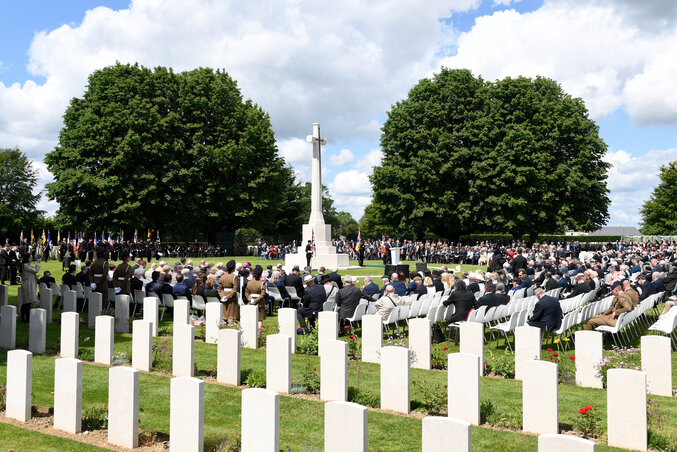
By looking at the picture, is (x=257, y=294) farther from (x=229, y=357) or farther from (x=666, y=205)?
(x=666, y=205)

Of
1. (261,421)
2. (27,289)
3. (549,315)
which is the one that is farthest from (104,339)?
(549,315)

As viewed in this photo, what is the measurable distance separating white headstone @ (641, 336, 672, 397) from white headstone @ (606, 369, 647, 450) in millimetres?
2434

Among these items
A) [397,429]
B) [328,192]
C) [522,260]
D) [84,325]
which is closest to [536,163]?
[522,260]

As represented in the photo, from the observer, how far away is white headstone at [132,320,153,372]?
30.2 feet

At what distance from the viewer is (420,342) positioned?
9.63m

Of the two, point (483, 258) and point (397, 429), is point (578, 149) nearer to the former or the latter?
point (483, 258)

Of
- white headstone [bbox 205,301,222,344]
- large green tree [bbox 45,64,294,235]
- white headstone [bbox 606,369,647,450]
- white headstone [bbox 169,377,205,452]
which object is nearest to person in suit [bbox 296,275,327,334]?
white headstone [bbox 205,301,222,344]

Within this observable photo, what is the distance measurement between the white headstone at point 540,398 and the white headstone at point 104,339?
6.71m

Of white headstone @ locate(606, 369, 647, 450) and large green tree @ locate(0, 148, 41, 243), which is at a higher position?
large green tree @ locate(0, 148, 41, 243)

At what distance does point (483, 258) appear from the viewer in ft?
121

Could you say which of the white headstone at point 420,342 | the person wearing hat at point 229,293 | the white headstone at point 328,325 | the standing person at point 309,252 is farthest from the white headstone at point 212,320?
the standing person at point 309,252

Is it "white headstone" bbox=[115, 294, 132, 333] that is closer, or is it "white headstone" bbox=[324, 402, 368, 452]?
"white headstone" bbox=[324, 402, 368, 452]

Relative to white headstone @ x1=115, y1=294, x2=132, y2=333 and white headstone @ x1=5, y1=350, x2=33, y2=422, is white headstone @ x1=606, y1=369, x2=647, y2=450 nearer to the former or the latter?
white headstone @ x1=5, y1=350, x2=33, y2=422

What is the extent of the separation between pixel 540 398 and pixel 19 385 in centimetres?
608
